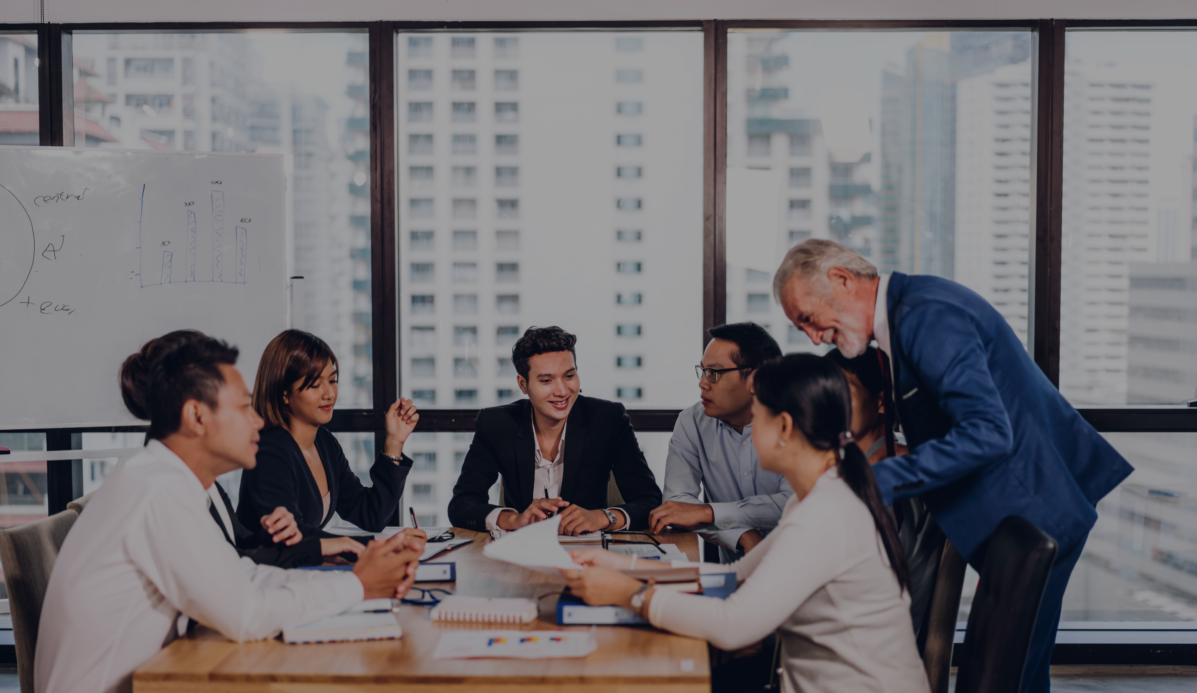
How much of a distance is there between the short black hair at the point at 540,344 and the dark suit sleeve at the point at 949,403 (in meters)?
1.14

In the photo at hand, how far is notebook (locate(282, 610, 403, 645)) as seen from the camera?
1442 mm

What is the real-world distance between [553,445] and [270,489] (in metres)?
0.98

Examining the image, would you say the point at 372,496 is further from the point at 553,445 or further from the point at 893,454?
the point at 893,454

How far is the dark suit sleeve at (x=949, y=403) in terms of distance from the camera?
182 cm

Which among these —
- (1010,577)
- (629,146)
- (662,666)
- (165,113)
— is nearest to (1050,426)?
(1010,577)

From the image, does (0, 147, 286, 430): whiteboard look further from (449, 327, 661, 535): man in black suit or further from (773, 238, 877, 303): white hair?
(773, 238, 877, 303): white hair

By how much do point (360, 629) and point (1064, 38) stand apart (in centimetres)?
347

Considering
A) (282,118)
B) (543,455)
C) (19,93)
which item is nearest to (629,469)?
(543,455)

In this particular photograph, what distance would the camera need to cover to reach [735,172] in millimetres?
3416

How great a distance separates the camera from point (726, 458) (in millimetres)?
2662

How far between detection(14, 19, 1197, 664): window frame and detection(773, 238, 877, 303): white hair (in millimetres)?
Answer: 1256

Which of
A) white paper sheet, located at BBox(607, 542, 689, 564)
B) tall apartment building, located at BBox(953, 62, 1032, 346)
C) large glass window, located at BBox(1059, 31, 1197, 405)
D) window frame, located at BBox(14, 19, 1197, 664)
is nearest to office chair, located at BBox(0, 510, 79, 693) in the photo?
white paper sheet, located at BBox(607, 542, 689, 564)

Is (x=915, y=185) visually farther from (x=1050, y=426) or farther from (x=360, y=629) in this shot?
(x=360, y=629)

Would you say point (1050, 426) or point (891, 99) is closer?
point (1050, 426)
